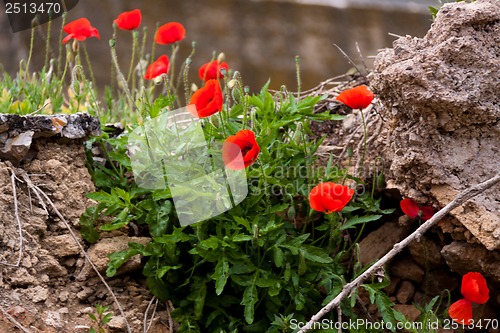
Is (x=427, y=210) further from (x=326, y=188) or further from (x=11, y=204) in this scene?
(x=11, y=204)

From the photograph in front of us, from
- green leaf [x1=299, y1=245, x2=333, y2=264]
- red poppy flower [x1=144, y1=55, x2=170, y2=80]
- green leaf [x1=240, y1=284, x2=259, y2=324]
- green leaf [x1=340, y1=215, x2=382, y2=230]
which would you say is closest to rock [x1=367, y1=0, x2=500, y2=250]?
green leaf [x1=340, y1=215, x2=382, y2=230]

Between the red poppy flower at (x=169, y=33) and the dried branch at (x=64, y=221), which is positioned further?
the red poppy flower at (x=169, y=33)

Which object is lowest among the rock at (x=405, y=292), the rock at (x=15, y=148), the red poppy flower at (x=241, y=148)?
the rock at (x=405, y=292)

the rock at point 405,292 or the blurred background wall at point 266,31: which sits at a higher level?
the rock at point 405,292

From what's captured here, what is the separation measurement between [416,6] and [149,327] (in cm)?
542

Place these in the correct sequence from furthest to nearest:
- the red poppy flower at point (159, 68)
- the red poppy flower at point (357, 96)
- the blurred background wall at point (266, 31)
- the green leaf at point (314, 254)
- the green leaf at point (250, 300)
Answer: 1. the blurred background wall at point (266, 31)
2. the red poppy flower at point (159, 68)
3. the red poppy flower at point (357, 96)
4. the green leaf at point (314, 254)
5. the green leaf at point (250, 300)

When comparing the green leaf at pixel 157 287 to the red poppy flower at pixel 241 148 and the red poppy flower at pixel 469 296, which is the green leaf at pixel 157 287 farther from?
the red poppy flower at pixel 469 296


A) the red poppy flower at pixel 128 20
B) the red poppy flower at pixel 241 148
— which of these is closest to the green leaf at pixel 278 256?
the red poppy flower at pixel 241 148

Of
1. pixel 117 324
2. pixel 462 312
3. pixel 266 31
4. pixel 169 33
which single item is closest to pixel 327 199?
pixel 462 312

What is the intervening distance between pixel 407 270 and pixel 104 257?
1.09 meters

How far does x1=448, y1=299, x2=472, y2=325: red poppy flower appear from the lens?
2.24 m

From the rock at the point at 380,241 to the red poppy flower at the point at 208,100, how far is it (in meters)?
0.79

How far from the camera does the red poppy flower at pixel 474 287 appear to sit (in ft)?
7.13

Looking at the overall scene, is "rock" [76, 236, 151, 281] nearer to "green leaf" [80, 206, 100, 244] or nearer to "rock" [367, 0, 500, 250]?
"green leaf" [80, 206, 100, 244]
